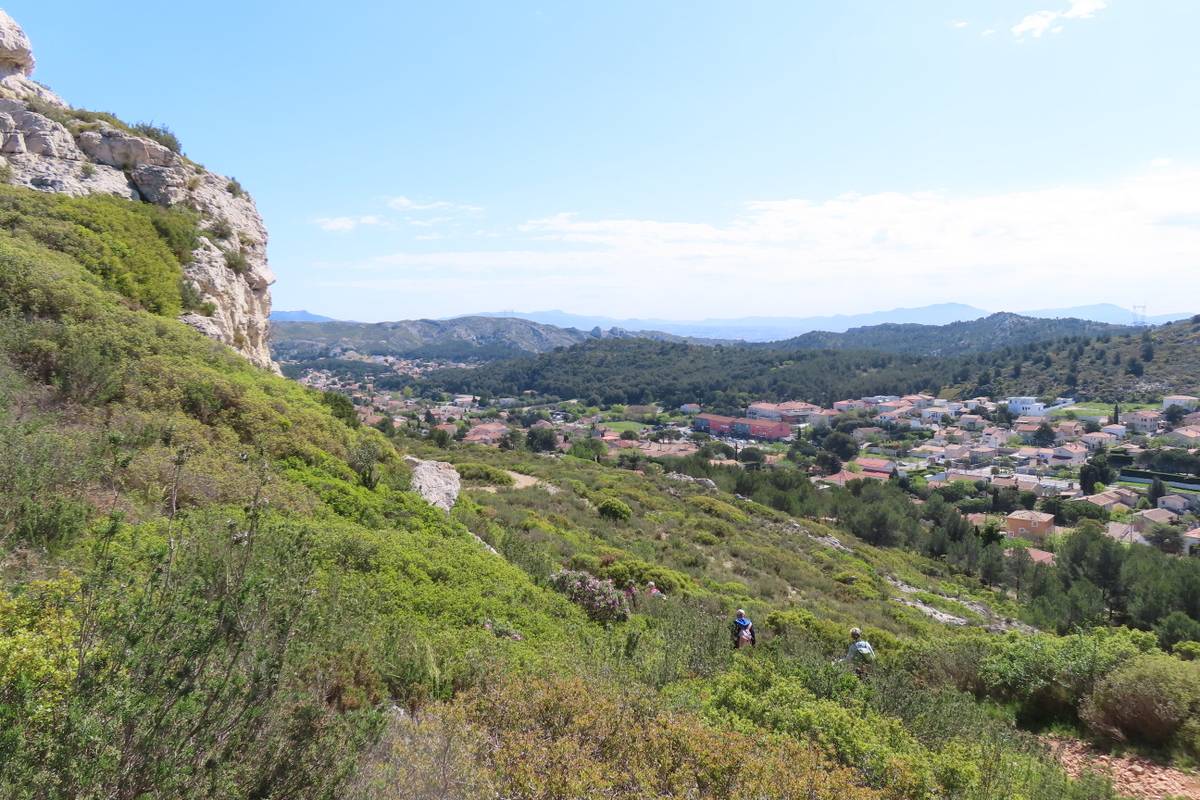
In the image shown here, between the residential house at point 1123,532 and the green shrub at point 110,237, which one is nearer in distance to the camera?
the green shrub at point 110,237

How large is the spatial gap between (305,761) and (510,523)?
9.72 m

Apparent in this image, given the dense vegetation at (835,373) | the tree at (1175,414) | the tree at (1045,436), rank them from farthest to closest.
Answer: the dense vegetation at (835,373) < the tree at (1045,436) < the tree at (1175,414)

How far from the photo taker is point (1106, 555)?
2809 cm

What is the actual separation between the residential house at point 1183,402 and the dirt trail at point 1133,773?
96362 mm

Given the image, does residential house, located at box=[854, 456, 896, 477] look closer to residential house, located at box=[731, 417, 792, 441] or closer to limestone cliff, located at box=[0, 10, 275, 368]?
residential house, located at box=[731, 417, 792, 441]

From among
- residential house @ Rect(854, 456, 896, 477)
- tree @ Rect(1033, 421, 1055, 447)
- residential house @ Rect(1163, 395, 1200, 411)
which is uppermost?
residential house @ Rect(1163, 395, 1200, 411)

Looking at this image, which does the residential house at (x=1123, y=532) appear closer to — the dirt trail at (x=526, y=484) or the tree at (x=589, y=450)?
the tree at (x=589, y=450)

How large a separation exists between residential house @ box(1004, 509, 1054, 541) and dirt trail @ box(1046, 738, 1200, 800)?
1845 inches

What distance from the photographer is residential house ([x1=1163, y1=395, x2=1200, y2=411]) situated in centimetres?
7412

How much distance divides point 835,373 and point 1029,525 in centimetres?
8085

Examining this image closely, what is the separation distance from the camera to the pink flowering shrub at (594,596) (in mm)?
8180

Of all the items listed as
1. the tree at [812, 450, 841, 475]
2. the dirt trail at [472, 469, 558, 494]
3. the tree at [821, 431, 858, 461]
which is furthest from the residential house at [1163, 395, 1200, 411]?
the dirt trail at [472, 469, 558, 494]

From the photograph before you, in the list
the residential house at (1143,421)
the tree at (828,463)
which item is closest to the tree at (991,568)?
the tree at (828,463)

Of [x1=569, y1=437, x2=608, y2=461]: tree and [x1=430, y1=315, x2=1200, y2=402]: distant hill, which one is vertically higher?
[x1=430, y1=315, x2=1200, y2=402]: distant hill
